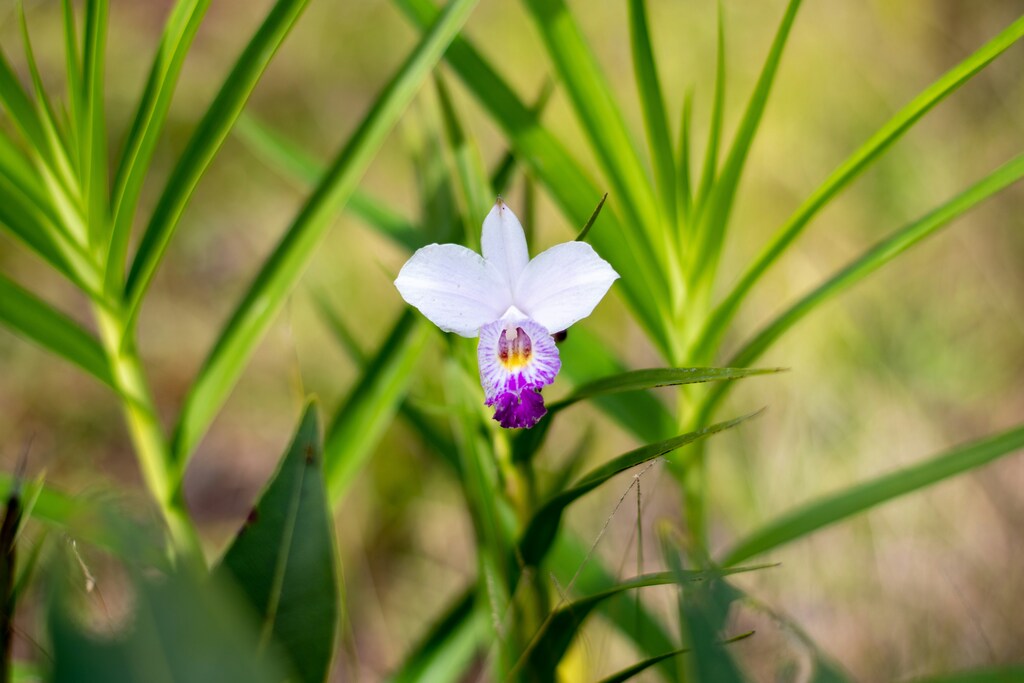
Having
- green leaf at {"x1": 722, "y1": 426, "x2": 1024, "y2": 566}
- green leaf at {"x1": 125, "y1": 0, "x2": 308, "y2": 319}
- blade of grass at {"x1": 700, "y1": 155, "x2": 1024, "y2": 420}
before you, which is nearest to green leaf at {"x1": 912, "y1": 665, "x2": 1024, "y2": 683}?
green leaf at {"x1": 722, "y1": 426, "x2": 1024, "y2": 566}

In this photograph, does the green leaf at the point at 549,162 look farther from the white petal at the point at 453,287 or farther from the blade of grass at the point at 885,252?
the white petal at the point at 453,287

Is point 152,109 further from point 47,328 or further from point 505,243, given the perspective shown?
point 505,243

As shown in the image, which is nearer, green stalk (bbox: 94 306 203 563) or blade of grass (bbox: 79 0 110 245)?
blade of grass (bbox: 79 0 110 245)

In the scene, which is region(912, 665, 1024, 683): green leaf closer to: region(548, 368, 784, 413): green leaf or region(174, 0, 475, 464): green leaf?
region(548, 368, 784, 413): green leaf

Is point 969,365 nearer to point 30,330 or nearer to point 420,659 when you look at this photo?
point 420,659

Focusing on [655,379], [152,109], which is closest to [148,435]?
[152,109]
